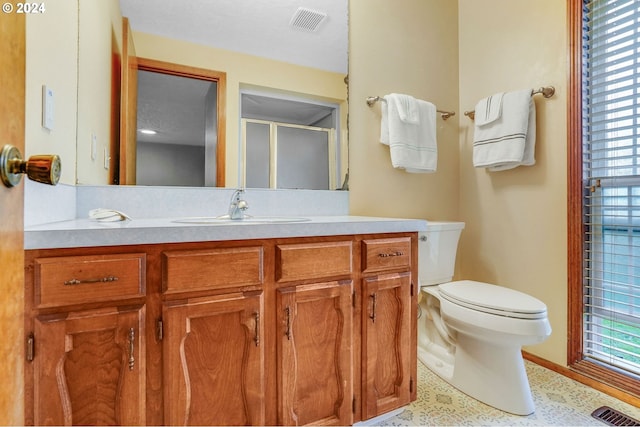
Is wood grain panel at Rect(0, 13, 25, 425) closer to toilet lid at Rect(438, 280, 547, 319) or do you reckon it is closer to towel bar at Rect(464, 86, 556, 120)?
toilet lid at Rect(438, 280, 547, 319)

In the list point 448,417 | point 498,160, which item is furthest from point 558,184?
point 448,417

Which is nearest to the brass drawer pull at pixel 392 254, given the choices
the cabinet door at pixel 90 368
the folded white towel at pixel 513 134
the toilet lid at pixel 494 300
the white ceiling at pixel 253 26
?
the toilet lid at pixel 494 300

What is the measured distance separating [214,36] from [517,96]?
5.63ft

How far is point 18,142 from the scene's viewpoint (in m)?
0.51

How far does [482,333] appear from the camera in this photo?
143cm

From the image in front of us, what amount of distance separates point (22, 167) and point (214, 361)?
2.51 feet

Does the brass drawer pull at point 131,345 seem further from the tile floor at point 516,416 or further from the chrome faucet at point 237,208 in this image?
the tile floor at point 516,416

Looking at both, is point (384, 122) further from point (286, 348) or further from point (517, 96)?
point (286, 348)

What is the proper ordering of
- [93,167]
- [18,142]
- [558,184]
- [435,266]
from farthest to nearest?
1. [435,266]
2. [558,184]
3. [93,167]
4. [18,142]

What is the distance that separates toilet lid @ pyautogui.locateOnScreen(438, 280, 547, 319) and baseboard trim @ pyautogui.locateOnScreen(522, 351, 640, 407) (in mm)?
567

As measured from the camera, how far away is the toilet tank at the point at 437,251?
1817mm

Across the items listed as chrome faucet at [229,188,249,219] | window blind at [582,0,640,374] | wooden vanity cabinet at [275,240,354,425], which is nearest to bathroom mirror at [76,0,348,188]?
chrome faucet at [229,188,249,219]

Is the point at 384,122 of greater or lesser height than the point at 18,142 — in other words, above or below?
above

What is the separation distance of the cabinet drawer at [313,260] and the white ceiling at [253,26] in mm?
1154
